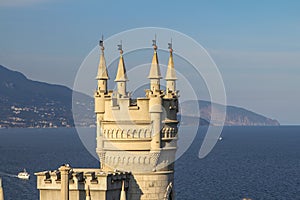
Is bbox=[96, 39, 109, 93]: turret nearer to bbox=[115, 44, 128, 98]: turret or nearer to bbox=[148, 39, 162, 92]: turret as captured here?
bbox=[115, 44, 128, 98]: turret

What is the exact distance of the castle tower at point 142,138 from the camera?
43.7 meters

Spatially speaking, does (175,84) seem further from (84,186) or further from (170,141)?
(84,186)

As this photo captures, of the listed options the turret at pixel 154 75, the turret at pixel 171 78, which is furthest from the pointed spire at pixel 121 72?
the turret at pixel 171 78

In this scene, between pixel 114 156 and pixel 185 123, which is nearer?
pixel 114 156

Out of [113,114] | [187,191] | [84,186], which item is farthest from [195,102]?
[187,191]

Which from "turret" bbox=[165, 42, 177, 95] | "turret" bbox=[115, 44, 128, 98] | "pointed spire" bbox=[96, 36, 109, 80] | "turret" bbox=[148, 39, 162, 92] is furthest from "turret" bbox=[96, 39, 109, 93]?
"turret" bbox=[165, 42, 177, 95]

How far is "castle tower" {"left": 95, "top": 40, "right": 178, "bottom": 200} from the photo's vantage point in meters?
43.7

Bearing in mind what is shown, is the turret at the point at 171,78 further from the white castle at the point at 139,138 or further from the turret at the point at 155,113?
the turret at the point at 155,113

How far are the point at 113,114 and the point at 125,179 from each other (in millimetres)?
3814

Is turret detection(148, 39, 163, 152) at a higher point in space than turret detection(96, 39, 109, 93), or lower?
lower

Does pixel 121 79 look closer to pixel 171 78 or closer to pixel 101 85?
pixel 101 85

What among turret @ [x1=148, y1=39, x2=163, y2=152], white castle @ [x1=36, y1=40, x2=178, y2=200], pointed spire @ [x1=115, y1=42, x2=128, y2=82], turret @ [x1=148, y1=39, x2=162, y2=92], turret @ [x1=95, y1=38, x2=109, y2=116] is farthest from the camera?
turret @ [x1=95, y1=38, x2=109, y2=116]

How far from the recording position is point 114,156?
44.2 metres

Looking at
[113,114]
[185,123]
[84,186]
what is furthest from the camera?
[185,123]
